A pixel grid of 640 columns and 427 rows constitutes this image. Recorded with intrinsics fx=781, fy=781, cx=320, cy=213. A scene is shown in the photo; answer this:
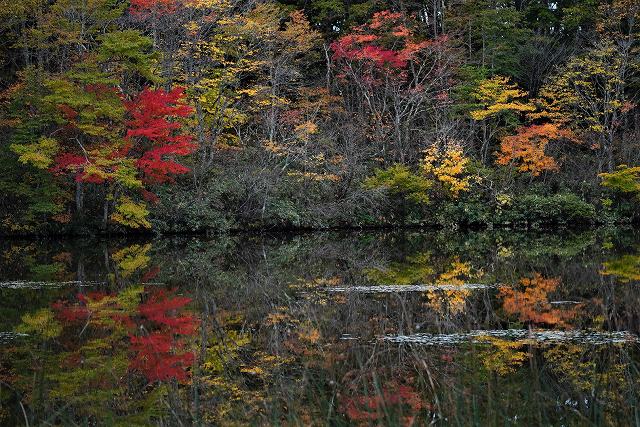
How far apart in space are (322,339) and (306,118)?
2244cm

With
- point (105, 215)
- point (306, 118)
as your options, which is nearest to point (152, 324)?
point (105, 215)

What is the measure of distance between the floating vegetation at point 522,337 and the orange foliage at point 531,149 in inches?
835

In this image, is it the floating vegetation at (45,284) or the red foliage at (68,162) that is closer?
the floating vegetation at (45,284)

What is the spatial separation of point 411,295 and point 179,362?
5.42m

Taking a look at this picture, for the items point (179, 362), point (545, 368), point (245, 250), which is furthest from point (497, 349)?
point (245, 250)

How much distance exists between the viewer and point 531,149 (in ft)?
99.0

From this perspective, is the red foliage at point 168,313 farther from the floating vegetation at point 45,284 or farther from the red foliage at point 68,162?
the red foliage at point 68,162

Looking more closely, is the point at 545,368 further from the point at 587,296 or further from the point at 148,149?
the point at 148,149

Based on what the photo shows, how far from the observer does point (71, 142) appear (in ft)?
82.3

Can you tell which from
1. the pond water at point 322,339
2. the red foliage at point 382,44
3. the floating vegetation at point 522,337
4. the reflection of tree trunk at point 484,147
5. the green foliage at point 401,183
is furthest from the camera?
the reflection of tree trunk at point 484,147

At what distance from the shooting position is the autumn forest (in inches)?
963

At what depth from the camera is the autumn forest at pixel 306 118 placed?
80.2 feet

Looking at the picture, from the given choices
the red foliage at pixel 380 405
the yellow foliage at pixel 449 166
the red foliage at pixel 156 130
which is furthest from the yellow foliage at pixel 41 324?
the yellow foliage at pixel 449 166

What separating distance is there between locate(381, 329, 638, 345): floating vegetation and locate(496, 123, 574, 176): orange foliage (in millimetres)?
21222
